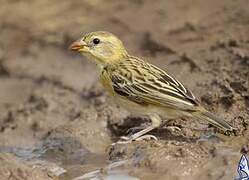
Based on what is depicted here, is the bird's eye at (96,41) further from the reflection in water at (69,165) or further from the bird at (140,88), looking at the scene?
the reflection in water at (69,165)

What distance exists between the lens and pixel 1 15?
12109 mm

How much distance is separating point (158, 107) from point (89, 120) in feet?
4.04

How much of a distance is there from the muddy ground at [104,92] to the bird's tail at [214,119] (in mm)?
124

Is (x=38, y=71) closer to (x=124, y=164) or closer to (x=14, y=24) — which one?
(x=14, y=24)

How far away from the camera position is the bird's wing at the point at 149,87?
7.82 meters

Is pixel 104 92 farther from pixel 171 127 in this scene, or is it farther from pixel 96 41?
pixel 171 127

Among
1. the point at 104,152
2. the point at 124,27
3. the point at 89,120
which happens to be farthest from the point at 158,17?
the point at 104,152

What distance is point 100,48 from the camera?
Result: 28.4 feet

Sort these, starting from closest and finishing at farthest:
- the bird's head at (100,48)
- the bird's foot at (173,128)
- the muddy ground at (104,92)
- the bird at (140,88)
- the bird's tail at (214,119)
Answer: the muddy ground at (104,92)
the bird's tail at (214,119)
the bird at (140,88)
the bird's foot at (173,128)
the bird's head at (100,48)

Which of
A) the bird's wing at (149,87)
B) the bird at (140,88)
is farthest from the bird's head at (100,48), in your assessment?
the bird's wing at (149,87)

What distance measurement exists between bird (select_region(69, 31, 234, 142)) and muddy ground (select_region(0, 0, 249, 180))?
0.70 ft

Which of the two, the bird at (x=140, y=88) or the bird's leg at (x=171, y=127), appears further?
the bird's leg at (x=171, y=127)

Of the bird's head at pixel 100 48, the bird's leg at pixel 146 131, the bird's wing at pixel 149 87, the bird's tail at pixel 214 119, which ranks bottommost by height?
the bird's leg at pixel 146 131

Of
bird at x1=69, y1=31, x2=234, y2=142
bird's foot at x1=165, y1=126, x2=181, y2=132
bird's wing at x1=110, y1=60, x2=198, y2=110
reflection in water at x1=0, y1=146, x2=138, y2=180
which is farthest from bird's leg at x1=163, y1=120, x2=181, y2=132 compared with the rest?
reflection in water at x1=0, y1=146, x2=138, y2=180
